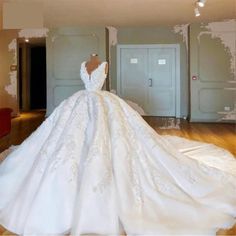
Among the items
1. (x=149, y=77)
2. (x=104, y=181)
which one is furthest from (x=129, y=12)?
(x=104, y=181)

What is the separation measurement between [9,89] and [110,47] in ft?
10.7

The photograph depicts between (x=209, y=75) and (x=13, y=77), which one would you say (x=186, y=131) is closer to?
(x=209, y=75)

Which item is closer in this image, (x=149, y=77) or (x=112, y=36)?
(x=112, y=36)

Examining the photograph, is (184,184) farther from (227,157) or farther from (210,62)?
(210,62)

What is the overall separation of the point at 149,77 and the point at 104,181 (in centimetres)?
710

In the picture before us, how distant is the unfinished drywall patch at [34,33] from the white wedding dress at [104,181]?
637 cm

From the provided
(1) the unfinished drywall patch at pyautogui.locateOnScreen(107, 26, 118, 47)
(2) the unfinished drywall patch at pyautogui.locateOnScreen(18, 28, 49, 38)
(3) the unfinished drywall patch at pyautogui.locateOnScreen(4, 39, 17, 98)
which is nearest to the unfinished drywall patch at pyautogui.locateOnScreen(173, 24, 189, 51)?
(1) the unfinished drywall patch at pyautogui.locateOnScreen(107, 26, 118, 47)

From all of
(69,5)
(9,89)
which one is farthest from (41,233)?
(9,89)

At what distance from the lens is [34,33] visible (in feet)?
31.4

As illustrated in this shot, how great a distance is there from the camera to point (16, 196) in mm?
2652

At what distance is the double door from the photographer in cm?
926

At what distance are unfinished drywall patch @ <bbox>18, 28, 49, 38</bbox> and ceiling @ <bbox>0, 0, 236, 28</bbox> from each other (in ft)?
1.82

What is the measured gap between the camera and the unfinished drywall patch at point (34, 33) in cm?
934

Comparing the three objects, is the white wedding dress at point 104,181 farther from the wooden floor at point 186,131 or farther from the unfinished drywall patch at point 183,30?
the unfinished drywall patch at point 183,30
